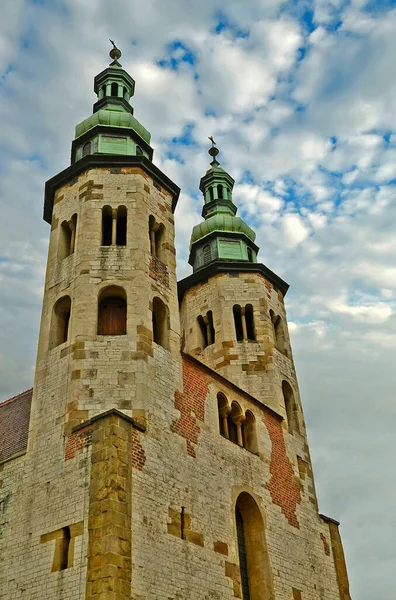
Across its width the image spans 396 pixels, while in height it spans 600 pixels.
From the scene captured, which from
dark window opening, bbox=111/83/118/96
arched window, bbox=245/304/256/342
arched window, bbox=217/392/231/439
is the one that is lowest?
arched window, bbox=217/392/231/439

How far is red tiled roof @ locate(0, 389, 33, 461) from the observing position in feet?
68.2

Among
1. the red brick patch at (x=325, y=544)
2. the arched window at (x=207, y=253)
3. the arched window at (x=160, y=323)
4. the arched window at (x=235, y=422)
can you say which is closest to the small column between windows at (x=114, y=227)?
the arched window at (x=160, y=323)

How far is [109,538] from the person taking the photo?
1593cm

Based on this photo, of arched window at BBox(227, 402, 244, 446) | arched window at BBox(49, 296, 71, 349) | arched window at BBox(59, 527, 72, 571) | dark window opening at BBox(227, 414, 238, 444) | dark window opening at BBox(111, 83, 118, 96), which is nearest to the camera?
arched window at BBox(59, 527, 72, 571)

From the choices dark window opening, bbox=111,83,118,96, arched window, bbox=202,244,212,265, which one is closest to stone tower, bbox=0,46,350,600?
dark window opening, bbox=111,83,118,96

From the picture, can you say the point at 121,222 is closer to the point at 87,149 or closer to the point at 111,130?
the point at 87,149

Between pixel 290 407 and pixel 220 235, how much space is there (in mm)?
10624

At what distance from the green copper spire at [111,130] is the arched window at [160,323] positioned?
770 cm

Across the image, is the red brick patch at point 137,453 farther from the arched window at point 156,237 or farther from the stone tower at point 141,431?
the arched window at point 156,237

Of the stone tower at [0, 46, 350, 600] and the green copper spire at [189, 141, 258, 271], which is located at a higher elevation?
the green copper spire at [189, 141, 258, 271]

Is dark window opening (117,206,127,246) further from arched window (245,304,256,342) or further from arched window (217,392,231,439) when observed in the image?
arched window (245,304,256,342)

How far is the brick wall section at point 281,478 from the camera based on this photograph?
24.1 meters

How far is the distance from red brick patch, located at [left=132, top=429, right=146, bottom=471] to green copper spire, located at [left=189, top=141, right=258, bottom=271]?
54.2ft

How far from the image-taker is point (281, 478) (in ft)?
81.8
